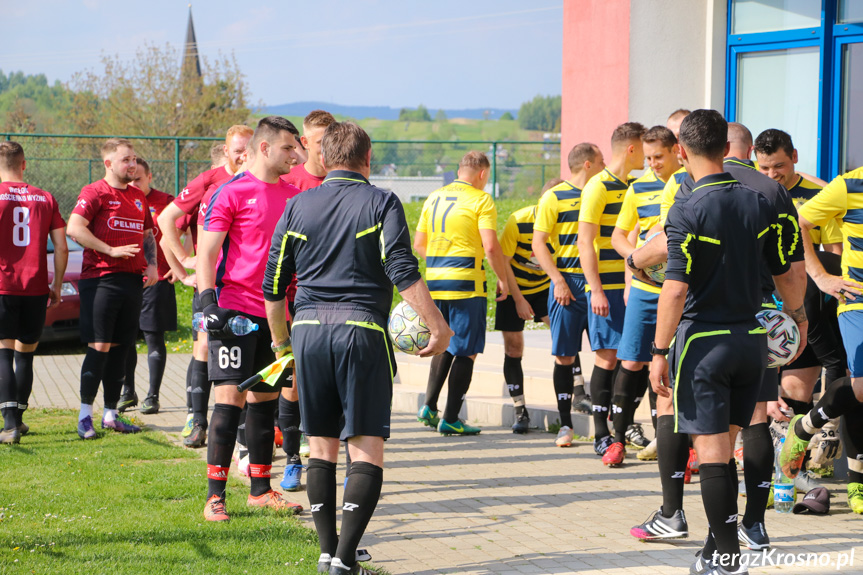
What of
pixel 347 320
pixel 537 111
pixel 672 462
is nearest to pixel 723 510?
pixel 672 462

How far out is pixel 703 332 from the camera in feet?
14.5

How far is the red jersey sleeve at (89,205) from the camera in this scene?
26.8ft

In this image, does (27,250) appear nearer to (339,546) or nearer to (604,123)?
(339,546)

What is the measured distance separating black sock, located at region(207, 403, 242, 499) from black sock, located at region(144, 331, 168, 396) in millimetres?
4201

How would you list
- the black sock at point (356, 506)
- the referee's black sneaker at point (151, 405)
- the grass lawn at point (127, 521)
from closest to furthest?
1. the black sock at point (356, 506)
2. the grass lawn at point (127, 521)
3. the referee's black sneaker at point (151, 405)

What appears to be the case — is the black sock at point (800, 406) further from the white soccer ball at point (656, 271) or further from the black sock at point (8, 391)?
the black sock at point (8, 391)

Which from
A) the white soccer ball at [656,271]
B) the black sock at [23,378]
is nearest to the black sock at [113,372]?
the black sock at [23,378]

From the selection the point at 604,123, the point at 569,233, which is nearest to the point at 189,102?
the point at 604,123

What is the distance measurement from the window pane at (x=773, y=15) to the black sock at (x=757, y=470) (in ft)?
21.7

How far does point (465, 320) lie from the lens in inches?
323

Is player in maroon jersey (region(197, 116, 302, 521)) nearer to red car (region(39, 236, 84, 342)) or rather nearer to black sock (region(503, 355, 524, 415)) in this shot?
black sock (region(503, 355, 524, 415))

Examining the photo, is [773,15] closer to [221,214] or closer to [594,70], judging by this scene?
[594,70]

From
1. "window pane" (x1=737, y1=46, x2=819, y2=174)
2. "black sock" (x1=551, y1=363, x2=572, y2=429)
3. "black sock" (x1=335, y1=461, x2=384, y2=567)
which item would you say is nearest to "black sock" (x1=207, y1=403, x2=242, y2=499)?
"black sock" (x1=335, y1=461, x2=384, y2=567)

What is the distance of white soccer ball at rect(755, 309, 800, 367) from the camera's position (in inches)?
187
